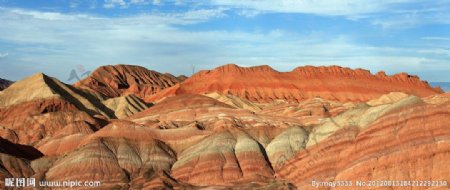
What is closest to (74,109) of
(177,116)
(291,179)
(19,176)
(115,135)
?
(177,116)

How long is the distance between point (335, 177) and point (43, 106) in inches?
4064

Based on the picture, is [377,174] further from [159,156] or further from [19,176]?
[19,176]

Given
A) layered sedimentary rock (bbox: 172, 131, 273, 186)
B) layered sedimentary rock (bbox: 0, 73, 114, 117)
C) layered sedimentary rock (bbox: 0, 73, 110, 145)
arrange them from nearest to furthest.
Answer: layered sedimentary rock (bbox: 172, 131, 273, 186) < layered sedimentary rock (bbox: 0, 73, 110, 145) < layered sedimentary rock (bbox: 0, 73, 114, 117)

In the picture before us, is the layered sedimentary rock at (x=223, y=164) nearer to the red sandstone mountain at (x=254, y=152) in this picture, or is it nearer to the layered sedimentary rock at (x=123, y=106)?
the red sandstone mountain at (x=254, y=152)

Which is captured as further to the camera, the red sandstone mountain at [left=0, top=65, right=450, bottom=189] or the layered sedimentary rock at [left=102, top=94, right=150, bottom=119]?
the layered sedimentary rock at [left=102, top=94, right=150, bottom=119]

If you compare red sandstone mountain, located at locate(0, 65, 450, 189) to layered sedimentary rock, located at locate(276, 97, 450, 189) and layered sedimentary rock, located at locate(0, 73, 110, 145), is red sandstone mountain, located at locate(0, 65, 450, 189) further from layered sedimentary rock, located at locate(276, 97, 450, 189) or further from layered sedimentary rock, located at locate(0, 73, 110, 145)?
layered sedimentary rock, located at locate(0, 73, 110, 145)

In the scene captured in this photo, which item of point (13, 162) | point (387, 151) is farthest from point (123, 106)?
point (387, 151)

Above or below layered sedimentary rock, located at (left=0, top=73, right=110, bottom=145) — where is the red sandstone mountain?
below

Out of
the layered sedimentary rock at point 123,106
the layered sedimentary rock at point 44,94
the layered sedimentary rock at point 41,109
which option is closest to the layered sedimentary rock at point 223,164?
the layered sedimentary rock at point 41,109

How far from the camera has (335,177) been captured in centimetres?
7125

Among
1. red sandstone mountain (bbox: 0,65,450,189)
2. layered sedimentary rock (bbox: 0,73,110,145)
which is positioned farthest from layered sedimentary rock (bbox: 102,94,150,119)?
red sandstone mountain (bbox: 0,65,450,189)

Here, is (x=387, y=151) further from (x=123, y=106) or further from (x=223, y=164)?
(x=123, y=106)

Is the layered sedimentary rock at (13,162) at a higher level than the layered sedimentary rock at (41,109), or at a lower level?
lower

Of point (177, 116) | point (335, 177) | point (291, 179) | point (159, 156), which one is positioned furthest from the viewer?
point (177, 116)
